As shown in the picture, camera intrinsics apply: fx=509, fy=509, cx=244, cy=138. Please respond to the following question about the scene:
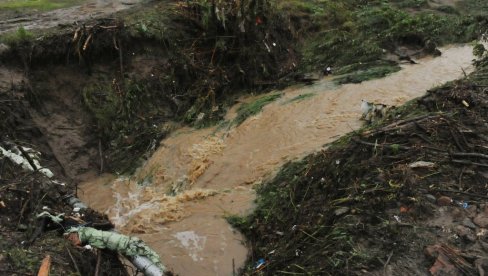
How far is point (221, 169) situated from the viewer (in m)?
7.70

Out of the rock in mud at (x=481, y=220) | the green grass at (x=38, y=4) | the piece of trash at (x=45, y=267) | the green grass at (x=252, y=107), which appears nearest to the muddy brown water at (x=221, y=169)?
Answer: the green grass at (x=252, y=107)

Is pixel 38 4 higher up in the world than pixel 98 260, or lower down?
higher up

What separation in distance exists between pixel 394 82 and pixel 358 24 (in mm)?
2798

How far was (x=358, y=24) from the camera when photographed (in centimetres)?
1135

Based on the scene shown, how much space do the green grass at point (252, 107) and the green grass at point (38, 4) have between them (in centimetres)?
448

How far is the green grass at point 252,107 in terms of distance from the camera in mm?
8852

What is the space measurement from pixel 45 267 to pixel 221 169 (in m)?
3.96

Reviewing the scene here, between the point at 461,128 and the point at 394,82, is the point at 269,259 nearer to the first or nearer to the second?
the point at 461,128

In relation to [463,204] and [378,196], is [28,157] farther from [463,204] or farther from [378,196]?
[463,204]

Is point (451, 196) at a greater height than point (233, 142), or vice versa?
point (451, 196)

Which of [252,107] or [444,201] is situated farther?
[252,107]

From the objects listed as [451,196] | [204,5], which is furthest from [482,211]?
[204,5]

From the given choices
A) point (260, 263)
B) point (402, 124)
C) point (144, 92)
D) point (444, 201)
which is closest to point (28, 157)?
point (260, 263)

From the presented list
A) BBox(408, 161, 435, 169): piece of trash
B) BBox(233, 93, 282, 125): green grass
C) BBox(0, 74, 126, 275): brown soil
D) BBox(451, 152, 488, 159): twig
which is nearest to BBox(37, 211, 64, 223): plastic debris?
BBox(0, 74, 126, 275): brown soil
